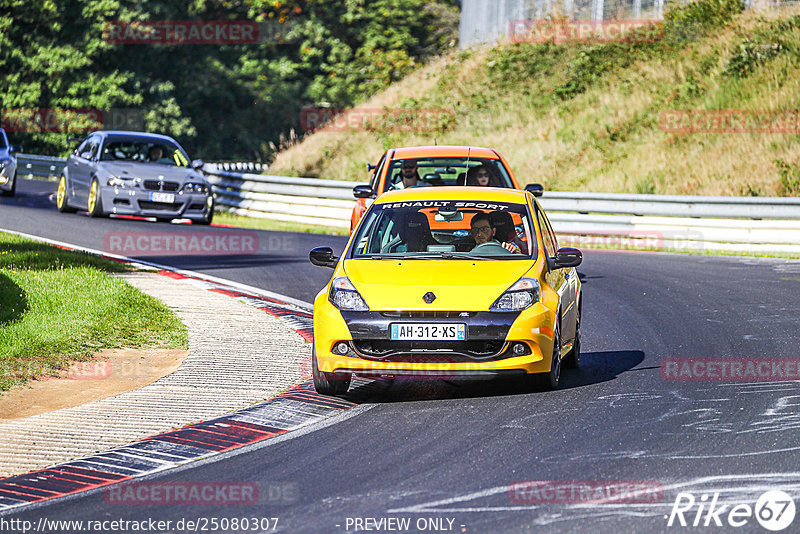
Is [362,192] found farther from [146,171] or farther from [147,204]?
[146,171]

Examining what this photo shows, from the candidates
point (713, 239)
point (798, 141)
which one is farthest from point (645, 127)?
point (713, 239)

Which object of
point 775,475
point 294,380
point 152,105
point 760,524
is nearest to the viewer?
point 760,524

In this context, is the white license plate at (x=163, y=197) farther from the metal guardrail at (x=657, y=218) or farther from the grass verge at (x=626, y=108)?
the grass verge at (x=626, y=108)

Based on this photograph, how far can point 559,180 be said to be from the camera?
101 ft

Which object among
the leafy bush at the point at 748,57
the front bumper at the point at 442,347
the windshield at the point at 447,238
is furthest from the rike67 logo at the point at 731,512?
the leafy bush at the point at 748,57

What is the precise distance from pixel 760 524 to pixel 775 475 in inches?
36.2

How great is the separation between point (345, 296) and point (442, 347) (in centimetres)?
84

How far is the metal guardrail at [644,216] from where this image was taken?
2155cm

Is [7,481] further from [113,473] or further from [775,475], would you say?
[775,475]

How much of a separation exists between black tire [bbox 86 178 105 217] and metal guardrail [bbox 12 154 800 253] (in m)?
4.83

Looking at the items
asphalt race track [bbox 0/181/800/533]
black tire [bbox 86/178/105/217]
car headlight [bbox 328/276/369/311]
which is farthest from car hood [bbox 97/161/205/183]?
car headlight [bbox 328/276/369/311]

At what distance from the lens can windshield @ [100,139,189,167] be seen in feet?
78.2

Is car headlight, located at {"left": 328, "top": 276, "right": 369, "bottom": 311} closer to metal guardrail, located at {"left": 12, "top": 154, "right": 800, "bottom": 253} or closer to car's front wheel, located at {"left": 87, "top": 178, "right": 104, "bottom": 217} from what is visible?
metal guardrail, located at {"left": 12, "top": 154, "right": 800, "bottom": 253}

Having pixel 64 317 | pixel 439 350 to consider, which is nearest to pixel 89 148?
pixel 64 317
